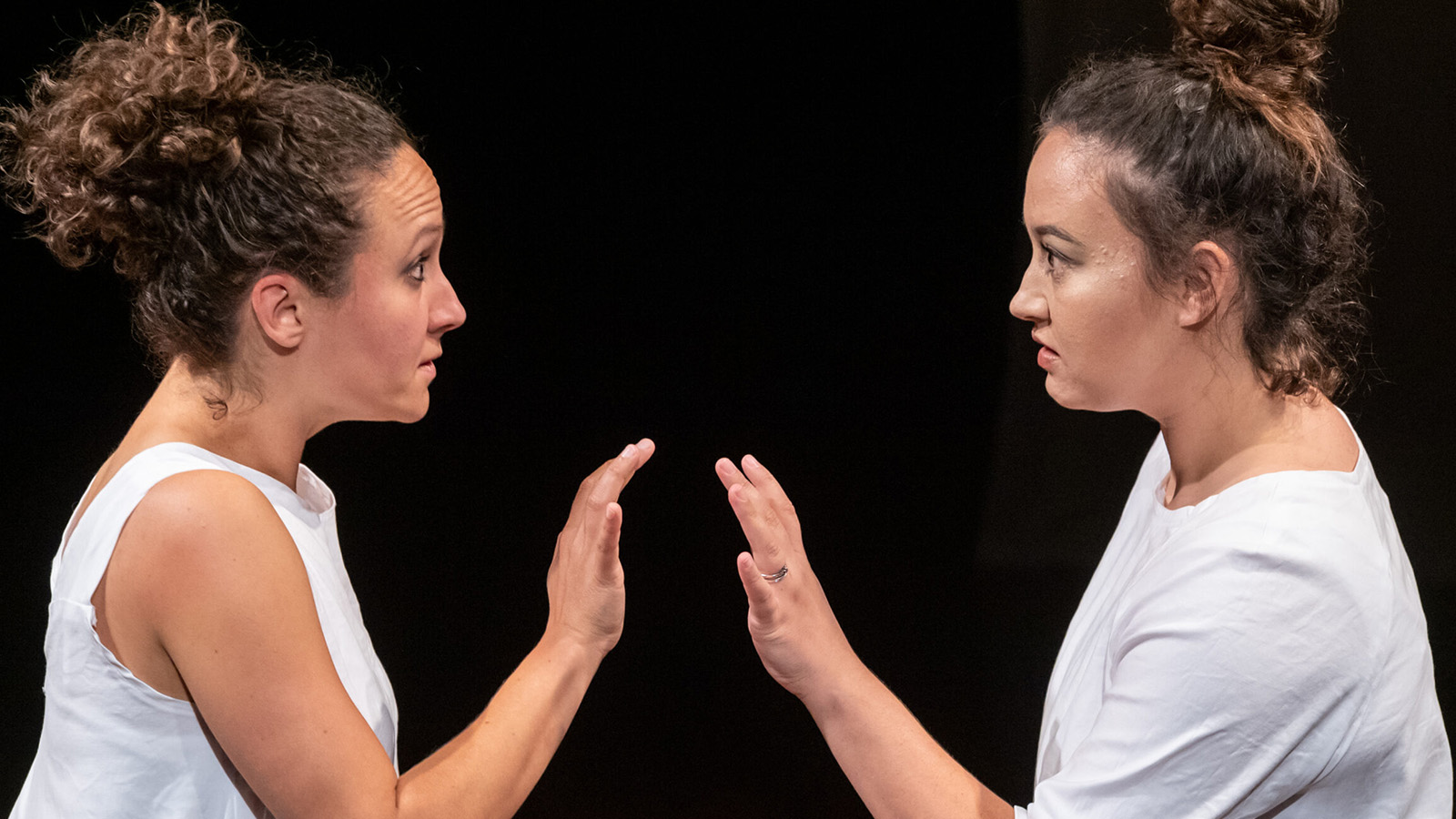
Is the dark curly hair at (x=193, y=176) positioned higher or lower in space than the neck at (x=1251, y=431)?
higher

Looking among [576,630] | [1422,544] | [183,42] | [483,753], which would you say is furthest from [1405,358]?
[183,42]

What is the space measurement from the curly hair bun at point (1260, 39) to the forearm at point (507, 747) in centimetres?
94

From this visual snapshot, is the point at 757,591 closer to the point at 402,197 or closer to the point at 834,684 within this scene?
the point at 834,684

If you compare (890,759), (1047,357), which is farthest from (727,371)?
(890,759)

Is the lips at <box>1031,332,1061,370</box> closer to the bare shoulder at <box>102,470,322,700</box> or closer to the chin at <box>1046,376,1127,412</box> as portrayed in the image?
the chin at <box>1046,376,1127,412</box>

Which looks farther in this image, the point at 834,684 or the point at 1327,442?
the point at 834,684

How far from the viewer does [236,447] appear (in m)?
1.23

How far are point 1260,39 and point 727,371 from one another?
1.14 metres

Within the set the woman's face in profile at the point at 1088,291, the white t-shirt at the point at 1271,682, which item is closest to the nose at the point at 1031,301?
the woman's face in profile at the point at 1088,291

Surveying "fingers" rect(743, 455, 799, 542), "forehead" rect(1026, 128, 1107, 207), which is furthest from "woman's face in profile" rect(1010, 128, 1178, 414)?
"fingers" rect(743, 455, 799, 542)

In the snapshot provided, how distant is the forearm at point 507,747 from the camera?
3.76ft

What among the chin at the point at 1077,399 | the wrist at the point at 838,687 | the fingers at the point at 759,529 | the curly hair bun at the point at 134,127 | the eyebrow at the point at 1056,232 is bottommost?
the wrist at the point at 838,687

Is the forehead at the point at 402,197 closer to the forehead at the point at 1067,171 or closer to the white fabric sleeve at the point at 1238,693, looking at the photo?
the forehead at the point at 1067,171

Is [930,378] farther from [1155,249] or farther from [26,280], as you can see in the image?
[26,280]
